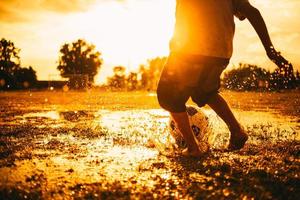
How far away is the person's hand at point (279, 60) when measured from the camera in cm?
407

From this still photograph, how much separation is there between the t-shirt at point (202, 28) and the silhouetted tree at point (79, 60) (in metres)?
94.0

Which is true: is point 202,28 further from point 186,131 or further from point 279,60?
point 186,131

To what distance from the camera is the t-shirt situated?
4086 mm

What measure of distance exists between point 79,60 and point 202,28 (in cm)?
9780

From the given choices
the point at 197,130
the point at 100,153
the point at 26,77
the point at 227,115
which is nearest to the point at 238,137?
the point at 227,115

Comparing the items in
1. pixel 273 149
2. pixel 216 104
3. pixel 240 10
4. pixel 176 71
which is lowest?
pixel 273 149

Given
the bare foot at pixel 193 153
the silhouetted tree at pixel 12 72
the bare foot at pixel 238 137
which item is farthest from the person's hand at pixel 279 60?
the silhouetted tree at pixel 12 72

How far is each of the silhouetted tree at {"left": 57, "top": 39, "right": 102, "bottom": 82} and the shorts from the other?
93909 millimetres

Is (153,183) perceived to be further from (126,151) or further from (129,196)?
(126,151)

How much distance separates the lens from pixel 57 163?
4.29 m

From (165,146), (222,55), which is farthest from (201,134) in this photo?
(222,55)

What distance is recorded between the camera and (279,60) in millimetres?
4164

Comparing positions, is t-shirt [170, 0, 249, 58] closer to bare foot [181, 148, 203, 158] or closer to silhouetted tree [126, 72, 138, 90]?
bare foot [181, 148, 203, 158]

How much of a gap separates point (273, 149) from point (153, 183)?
2330 millimetres
